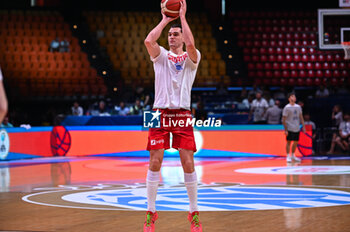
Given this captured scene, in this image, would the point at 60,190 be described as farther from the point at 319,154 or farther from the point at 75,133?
the point at 319,154

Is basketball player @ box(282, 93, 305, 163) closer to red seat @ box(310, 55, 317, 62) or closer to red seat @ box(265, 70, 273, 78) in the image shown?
red seat @ box(265, 70, 273, 78)

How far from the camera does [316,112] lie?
18.8 m

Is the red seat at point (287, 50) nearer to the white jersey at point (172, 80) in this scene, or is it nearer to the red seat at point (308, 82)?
the red seat at point (308, 82)

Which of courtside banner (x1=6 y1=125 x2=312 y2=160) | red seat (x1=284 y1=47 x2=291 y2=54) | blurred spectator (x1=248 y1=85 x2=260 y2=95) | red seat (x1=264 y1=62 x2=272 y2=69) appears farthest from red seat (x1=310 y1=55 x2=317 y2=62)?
courtside banner (x1=6 y1=125 x2=312 y2=160)

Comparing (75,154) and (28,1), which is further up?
(28,1)

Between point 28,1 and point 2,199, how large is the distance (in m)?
19.3

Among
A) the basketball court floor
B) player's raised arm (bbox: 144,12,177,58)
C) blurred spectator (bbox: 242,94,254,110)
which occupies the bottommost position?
the basketball court floor

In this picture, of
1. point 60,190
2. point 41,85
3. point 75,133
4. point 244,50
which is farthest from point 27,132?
point 244,50

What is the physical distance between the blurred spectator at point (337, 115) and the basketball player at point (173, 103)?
42.8 feet

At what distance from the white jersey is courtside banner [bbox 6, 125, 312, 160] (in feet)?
36.0

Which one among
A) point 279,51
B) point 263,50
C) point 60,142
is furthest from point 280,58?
point 60,142

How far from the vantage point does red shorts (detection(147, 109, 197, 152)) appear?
4984mm

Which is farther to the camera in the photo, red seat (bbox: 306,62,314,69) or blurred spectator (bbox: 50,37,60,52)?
red seat (bbox: 306,62,314,69)

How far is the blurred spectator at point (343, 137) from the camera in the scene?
54.5ft
